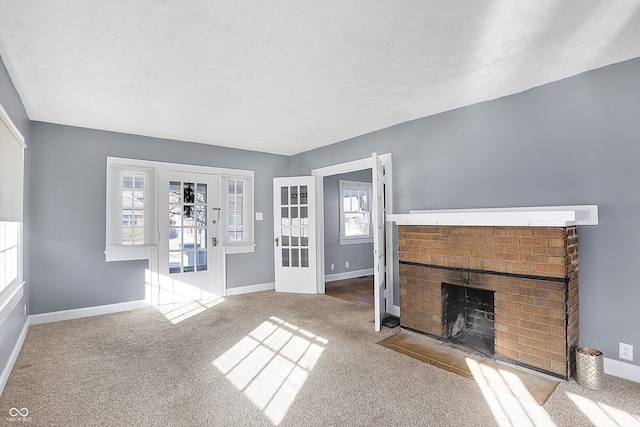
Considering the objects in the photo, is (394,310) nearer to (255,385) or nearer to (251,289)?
(255,385)

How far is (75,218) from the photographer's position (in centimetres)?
421

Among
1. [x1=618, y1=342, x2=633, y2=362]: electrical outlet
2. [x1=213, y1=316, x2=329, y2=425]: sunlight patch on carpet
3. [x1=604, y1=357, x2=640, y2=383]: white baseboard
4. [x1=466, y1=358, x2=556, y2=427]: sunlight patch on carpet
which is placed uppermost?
[x1=618, y1=342, x2=633, y2=362]: electrical outlet

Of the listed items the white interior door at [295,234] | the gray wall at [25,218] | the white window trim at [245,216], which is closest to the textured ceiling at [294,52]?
the gray wall at [25,218]

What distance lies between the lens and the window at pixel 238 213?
5.47 metres

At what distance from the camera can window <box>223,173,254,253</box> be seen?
17.9ft

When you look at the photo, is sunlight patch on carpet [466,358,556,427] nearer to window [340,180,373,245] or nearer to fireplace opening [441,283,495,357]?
fireplace opening [441,283,495,357]

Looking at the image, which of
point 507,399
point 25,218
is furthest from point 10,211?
point 507,399

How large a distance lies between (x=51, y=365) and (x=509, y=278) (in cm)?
411

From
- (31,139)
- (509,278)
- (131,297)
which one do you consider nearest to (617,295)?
(509,278)

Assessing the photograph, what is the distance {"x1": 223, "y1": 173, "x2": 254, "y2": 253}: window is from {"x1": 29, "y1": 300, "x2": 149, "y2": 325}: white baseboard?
1552mm

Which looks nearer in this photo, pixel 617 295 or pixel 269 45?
pixel 269 45

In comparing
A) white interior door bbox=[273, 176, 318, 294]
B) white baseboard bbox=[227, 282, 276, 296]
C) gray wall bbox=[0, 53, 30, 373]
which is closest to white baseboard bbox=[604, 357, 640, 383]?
white interior door bbox=[273, 176, 318, 294]

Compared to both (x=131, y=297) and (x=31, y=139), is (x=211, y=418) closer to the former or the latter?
(x=131, y=297)

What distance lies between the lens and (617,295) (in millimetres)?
2598
